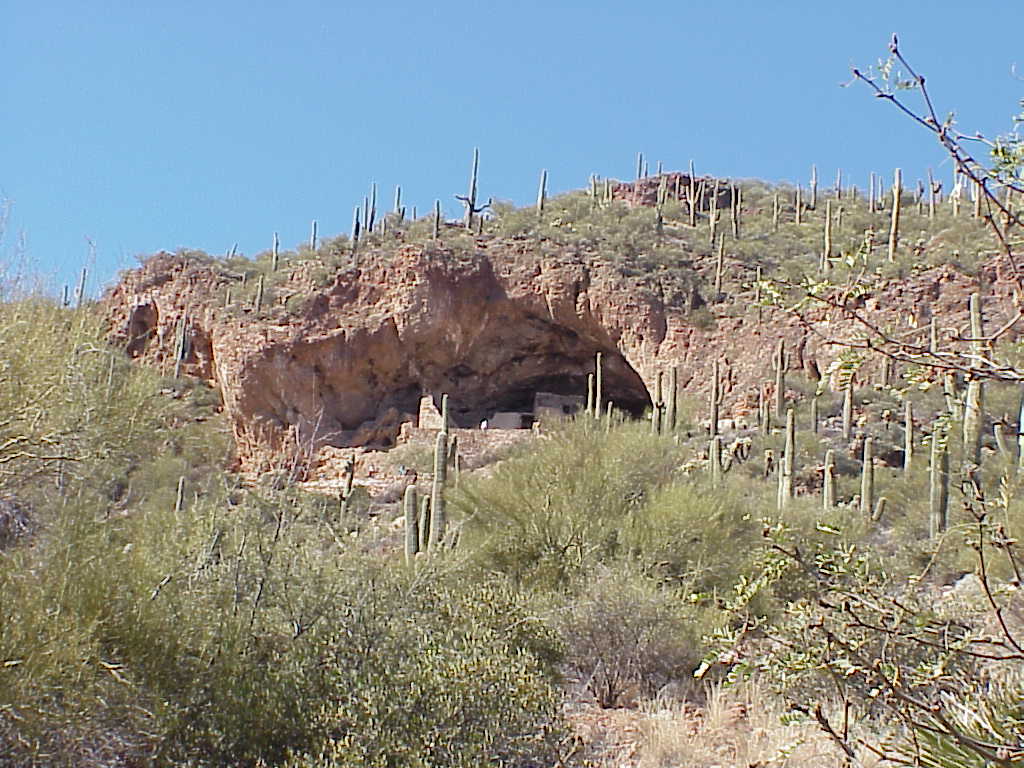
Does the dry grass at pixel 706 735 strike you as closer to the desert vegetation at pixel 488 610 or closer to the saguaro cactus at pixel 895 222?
the desert vegetation at pixel 488 610

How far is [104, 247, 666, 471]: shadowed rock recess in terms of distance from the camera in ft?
113

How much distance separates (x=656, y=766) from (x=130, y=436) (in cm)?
409

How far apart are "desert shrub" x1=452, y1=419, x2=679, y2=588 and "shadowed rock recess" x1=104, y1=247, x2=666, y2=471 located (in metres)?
18.6

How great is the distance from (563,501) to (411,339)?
861 inches

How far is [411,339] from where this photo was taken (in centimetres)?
3456

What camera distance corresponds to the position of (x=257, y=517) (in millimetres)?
7754

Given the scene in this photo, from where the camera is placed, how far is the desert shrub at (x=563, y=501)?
12.2m

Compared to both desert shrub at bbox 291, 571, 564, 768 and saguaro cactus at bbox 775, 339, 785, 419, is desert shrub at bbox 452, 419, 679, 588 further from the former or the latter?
saguaro cactus at bbox 775, 339, 785, 419

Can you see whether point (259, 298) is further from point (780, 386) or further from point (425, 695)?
point (425, 695)

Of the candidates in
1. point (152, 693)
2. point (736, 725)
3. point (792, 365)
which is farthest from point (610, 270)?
point (152, 693)

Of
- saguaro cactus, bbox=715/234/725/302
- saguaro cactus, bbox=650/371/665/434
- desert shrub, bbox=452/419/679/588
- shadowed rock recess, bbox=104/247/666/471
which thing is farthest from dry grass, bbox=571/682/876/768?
saguaro cactus, bbox=715/234/725/302

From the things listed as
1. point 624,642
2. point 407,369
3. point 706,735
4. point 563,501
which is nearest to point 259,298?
point 407,369

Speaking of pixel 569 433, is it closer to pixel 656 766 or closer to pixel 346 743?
pixel 656 766

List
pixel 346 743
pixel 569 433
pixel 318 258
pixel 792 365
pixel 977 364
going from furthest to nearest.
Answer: pixel 318 258 < pixel 792 365 < pixel 569 433 < pixel 346 743 < pixel 977 364
